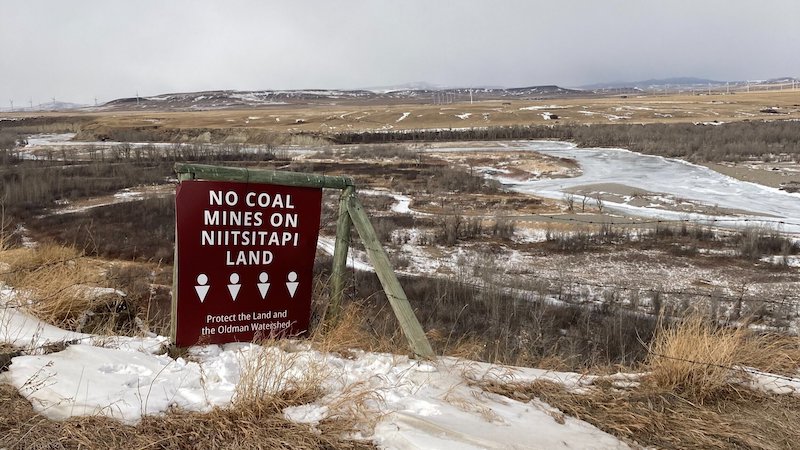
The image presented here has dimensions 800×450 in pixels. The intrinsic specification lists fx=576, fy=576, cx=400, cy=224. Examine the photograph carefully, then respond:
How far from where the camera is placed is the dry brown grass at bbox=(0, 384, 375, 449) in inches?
112

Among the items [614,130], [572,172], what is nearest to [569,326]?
[572,172]

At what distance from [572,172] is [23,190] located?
29595 millimetres

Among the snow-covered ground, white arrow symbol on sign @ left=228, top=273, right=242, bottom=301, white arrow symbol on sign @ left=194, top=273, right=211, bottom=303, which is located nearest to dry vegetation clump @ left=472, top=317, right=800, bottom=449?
the snow-covered ground

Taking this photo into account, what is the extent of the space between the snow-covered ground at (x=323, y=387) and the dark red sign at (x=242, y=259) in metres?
0.22

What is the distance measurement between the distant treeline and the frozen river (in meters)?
3.00

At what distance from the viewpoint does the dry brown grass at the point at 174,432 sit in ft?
9.36

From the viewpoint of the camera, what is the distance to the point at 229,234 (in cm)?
403

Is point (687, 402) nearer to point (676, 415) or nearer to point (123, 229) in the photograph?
point (676, 415)

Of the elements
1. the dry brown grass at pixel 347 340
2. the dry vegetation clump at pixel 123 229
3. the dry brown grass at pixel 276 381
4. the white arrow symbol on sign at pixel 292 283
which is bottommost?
the dry vegetation clump at pixel 123 229

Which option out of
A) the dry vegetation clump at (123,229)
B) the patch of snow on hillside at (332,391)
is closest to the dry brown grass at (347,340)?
the patch of snow on hillside at (332,391)

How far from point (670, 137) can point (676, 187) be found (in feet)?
76.0

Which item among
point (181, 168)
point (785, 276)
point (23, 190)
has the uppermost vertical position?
point (181, 168)

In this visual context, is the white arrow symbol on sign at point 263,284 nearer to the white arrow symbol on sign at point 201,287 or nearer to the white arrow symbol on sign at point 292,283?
the white arrow symbol on sign at point 292,283

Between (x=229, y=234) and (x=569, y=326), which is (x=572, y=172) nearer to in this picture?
(x=569, y=326)
